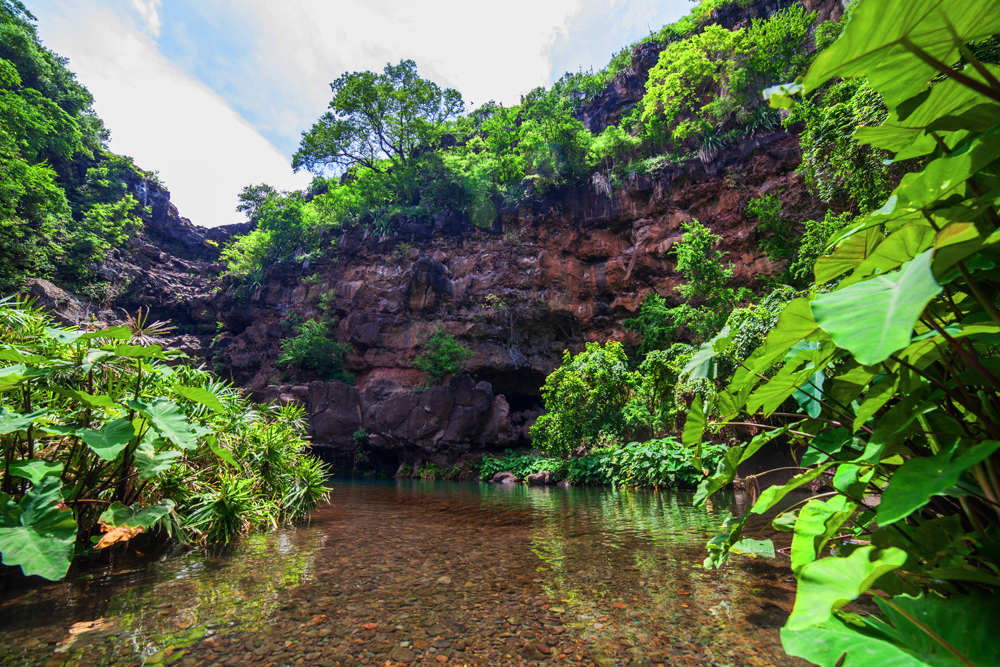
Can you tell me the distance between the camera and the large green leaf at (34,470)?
6.81 feet

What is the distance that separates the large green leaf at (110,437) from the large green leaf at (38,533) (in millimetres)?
265

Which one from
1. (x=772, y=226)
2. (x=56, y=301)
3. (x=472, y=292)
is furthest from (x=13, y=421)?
(x=56, y=301)

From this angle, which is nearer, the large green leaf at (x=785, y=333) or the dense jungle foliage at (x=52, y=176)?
the large green leaf at (x=785, y=333)

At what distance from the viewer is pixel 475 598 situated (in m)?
2.39

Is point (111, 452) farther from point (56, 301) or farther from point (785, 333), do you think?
point (56, 301)

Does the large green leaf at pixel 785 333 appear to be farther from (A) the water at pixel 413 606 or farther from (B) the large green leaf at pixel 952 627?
(A) the water at pixel 413 606

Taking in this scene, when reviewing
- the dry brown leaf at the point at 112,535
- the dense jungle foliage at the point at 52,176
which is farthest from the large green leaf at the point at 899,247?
the dense jungle foliage at the point at 52,176

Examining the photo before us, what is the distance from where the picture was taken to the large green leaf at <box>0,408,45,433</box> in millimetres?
1967

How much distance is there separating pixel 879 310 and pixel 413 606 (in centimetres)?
256

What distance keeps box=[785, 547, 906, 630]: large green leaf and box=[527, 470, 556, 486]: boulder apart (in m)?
12.2

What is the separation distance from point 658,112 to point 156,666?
23.1 metres

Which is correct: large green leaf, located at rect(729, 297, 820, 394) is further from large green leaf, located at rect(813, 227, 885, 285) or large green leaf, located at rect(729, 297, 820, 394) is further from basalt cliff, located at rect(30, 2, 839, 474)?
basalt cliff, located at rect(30, 2, 839, 474)

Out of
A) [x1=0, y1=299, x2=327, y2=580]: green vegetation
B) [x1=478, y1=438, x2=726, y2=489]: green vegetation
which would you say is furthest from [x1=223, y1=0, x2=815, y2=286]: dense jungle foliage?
[x1=0, y1=299, x2=327, y2=580]: green vegetation

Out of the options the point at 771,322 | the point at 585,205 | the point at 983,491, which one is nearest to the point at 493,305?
the point at 585,205
